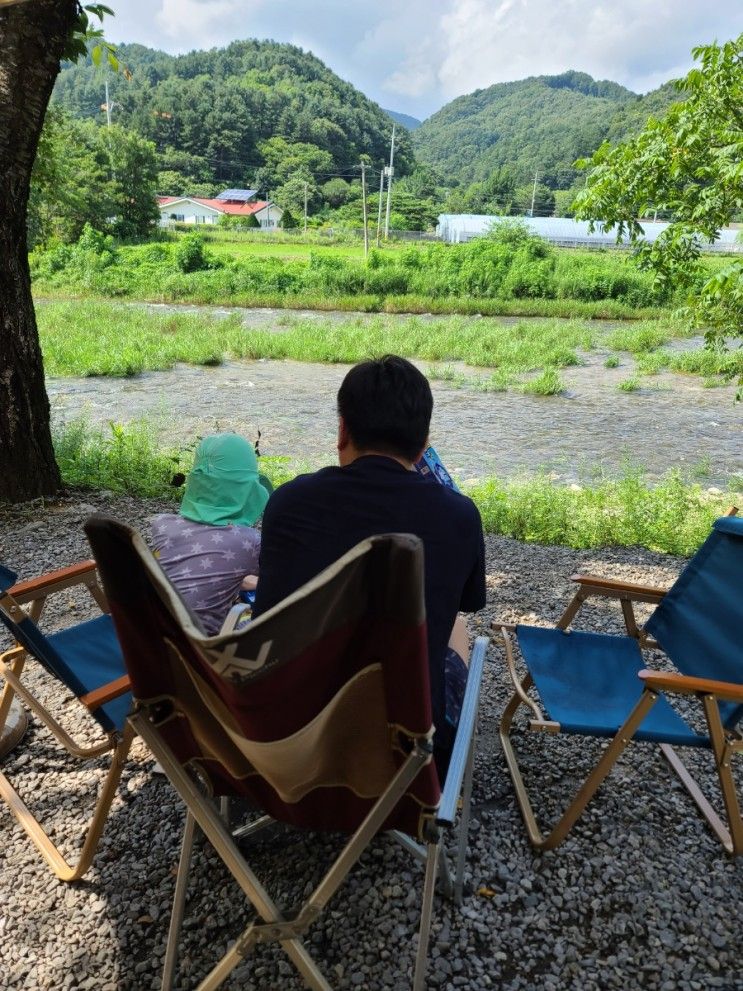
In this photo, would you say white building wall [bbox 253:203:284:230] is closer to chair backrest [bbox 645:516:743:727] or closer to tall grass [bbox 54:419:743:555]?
tall grass [bbox 54:419:743:555]

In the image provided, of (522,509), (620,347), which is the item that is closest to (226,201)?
(620,347)

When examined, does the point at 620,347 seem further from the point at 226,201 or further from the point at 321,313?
the point at 226,201

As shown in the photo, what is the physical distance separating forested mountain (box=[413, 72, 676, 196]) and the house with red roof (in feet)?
93.9

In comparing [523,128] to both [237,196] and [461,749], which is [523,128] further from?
[461,749]

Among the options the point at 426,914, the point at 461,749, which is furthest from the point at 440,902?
the point at 461,749

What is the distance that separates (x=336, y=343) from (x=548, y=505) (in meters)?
12.9

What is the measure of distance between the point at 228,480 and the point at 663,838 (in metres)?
1.69

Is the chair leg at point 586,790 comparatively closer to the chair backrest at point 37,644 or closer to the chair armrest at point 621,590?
the chair armrest at point 621,590

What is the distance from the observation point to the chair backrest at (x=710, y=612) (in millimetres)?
2098

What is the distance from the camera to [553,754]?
7.50 ft

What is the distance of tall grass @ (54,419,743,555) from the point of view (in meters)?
4.68

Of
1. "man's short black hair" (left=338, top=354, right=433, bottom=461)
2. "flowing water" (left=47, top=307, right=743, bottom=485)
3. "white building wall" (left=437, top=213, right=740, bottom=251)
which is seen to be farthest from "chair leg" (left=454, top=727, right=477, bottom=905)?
"white building wall" (left=437, top=213, right=740, bottom=251)

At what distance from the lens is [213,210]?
65375 mm

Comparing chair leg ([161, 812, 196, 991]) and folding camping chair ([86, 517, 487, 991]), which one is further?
chair leg ([161, 812, 196, 991])
